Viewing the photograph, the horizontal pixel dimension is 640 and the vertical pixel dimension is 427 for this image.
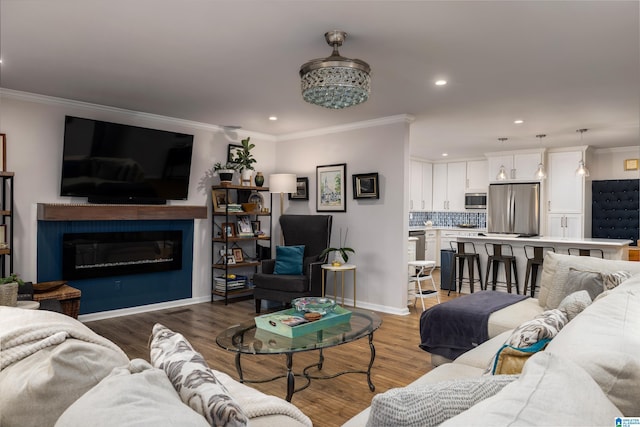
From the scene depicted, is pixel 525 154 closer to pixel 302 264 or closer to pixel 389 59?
pixel 302 264

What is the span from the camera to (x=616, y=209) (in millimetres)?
7645

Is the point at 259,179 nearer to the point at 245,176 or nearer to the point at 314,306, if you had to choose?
the point at 245,176

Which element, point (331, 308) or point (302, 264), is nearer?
point (331, 308)

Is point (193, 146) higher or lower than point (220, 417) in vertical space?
higher

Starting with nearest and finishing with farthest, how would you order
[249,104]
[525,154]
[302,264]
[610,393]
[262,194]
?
[610,393] < [249,104] < [302,264] < [262,194] < [525,154]

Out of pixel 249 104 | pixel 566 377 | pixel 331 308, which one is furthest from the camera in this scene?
pixel 249 104

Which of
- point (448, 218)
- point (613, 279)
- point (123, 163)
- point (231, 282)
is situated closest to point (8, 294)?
point (123, 163)

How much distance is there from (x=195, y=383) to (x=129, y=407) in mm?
256

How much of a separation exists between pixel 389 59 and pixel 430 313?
2036 mm

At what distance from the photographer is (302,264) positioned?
5.54m

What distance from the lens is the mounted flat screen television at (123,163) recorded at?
15.4 feet

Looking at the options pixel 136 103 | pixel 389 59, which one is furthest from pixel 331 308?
pixel 136 103

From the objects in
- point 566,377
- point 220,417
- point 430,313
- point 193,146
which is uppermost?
point 193,146

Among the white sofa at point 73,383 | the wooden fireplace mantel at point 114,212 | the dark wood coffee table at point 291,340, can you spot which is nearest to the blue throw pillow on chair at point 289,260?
the wooden fireplace mantel at point 114,212
